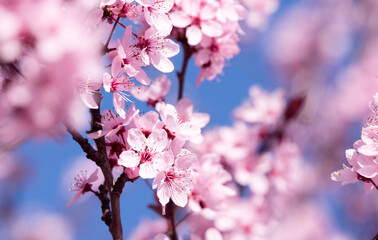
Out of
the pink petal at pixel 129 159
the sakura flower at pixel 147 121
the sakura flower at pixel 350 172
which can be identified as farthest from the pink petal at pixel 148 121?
the sakura flower at pixel 350 172

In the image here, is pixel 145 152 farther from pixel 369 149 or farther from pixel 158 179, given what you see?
pixel 369 149

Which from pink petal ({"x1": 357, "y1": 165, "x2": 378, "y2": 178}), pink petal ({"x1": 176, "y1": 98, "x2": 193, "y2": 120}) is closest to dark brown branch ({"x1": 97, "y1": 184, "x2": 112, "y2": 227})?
pink petal ({"x1": 176, "y1": 98, "x2": 193, "y2": 120})

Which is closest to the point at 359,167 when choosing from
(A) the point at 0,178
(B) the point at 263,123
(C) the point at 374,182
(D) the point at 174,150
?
(C) the point at 374,182

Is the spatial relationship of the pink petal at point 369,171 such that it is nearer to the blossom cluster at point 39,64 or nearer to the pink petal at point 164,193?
the pink petal at point 164,193

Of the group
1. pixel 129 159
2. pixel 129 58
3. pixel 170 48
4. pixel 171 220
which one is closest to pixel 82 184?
pixel 129 159

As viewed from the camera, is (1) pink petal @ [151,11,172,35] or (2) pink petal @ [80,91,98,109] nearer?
(2) pink petal @ [80,91,98,109]

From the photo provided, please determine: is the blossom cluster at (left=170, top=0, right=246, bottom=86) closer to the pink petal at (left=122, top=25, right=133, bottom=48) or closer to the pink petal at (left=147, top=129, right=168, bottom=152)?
the pink petal at (left=122, top=25, right=133, bottom=48)
